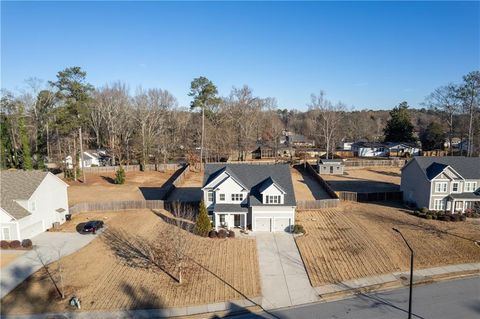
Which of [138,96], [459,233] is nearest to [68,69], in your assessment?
[138,96]

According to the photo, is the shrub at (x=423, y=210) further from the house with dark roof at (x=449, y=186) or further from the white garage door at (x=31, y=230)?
the white garage door at (x=31, y=230)

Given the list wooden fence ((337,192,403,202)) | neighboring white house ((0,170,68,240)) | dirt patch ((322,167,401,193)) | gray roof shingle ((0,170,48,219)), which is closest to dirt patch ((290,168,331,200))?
wooden fence ((337,192,403,202))

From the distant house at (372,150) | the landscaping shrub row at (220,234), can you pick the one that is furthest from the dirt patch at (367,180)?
the landscaping shrub row at (220,234)

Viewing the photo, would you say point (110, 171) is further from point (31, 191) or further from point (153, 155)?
point (31, 191)

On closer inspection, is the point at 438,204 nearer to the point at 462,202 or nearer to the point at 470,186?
the point at 462,202

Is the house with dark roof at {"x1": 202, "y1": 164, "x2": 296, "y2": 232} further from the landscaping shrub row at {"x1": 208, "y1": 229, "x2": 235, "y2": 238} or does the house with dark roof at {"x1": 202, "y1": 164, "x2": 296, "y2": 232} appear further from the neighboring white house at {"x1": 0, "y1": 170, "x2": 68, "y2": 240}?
the neighboring white house at {"x1": 0, "y1": 170, "x2": 68, "y2": 240}

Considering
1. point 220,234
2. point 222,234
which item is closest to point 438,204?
point 222,234
